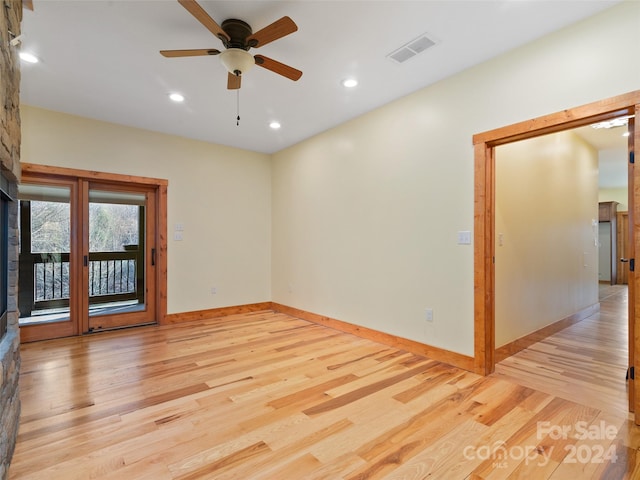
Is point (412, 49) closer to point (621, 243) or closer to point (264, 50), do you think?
point (264, 50)

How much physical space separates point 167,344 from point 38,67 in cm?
299

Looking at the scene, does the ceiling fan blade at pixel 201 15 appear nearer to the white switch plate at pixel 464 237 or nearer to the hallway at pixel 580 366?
the white switch plate at pixel 464 237

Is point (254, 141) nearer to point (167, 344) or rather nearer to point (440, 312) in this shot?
point (167, 344)

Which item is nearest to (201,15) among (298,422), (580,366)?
(298,422)

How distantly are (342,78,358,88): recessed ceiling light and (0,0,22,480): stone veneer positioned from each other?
2430mm

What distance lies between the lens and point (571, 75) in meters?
2.38

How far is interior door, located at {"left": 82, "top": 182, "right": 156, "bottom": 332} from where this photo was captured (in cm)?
428

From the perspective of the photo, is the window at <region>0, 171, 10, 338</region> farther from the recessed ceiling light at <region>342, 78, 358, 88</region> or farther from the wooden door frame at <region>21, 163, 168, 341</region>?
the recessed ceiling light at <region>342, 78, 358, 88</region>

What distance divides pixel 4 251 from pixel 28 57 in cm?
187

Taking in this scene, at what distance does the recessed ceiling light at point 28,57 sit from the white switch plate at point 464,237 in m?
4.04

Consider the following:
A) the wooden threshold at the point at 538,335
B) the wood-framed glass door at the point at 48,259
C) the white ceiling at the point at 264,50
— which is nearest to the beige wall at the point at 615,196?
the wooden threshold at the point at 538,335

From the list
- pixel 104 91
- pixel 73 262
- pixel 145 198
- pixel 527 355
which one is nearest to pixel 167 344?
pixel 73 262

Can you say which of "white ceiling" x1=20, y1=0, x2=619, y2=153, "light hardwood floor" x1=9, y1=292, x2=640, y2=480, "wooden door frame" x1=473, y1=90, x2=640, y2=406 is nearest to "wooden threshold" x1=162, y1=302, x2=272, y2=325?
"light hardwood floor" x1=9, y1=292, x2=640, y2=480

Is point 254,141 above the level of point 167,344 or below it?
above
